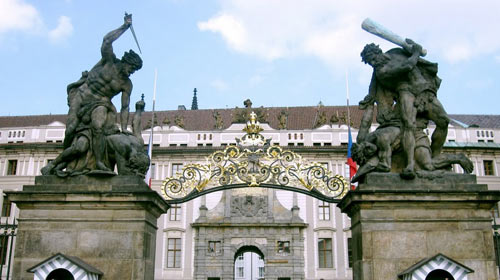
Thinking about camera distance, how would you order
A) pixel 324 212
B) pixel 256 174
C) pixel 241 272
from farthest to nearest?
1. pixel 241 272
2. pixel 324 212
3. pixel 256 174

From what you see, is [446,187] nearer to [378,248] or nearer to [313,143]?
[378,248]

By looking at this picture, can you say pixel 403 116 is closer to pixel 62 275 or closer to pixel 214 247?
pixel 62 275

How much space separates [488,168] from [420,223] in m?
31.2

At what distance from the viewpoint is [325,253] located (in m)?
36.2

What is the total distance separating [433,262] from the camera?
7.82 m

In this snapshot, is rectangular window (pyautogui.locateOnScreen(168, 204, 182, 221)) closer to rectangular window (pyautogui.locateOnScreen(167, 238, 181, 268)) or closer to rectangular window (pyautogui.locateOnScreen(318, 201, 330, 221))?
rectangular window (pyautogui.locateOnScreen(167, 238, 181, 268))

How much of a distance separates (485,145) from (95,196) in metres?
33.2

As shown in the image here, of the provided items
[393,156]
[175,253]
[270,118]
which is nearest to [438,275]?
[393,156]

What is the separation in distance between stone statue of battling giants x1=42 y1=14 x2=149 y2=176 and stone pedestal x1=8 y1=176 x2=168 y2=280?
257mm

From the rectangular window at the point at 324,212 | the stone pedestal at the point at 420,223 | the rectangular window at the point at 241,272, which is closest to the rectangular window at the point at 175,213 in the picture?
the rectangular window at the point at 324,212

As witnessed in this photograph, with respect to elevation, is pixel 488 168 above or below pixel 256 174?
above

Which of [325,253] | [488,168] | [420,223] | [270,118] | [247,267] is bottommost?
[420,223]

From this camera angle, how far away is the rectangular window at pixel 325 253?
118ft

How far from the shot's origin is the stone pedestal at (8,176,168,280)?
8.28 meters
